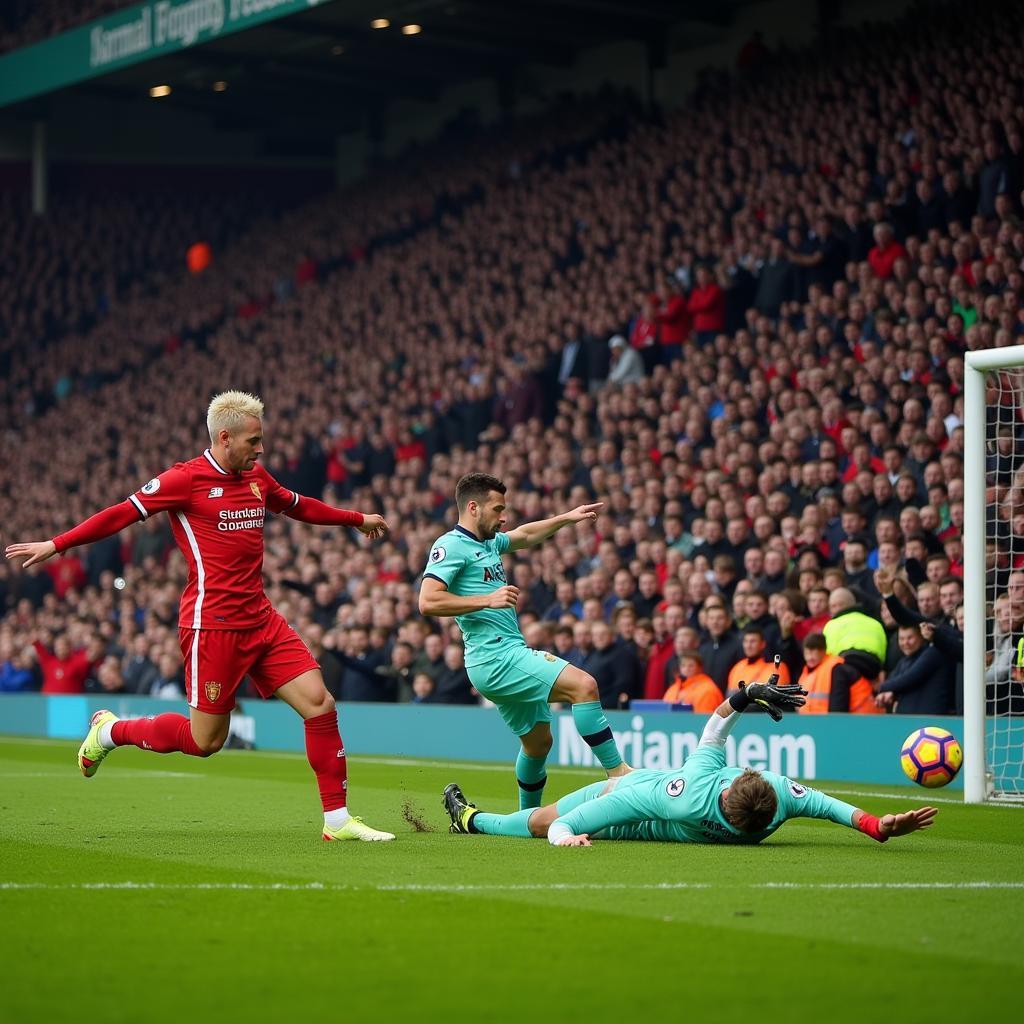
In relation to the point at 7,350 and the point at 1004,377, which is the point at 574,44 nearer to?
the point at 7,350

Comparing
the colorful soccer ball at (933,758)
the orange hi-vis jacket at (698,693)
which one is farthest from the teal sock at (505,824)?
the orange hi-vis jacket at (698,693)

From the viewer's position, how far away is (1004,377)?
1504cm

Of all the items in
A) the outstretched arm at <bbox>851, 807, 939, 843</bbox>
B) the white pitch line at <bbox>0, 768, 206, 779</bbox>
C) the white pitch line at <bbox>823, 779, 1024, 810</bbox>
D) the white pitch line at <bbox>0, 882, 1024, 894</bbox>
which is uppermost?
the outstretched arm at <bbox>851, 807, 939, 843</bbox>

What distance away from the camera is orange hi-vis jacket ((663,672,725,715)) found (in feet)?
50.5

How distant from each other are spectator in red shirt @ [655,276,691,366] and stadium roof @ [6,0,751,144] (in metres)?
7.13

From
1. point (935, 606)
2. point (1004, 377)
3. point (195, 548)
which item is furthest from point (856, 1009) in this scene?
point (1004, 377)

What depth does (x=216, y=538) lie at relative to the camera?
9430 millimetres

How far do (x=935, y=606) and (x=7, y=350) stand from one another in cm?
2522

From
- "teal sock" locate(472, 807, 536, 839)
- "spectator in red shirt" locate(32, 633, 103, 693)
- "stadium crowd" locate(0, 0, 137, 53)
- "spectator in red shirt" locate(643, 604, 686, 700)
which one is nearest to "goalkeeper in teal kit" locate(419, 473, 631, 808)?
"teal sock" locate(472, 807, 536, 839)

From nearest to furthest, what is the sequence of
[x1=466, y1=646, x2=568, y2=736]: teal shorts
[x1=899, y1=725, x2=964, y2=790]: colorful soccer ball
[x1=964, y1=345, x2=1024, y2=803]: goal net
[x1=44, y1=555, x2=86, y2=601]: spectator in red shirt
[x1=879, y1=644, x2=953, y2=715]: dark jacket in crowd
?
[x1=466, y1=646, x2=568, y2=736]: teal shorts
[x1=899, y1=725, x2=964, y2=790]: colorful soccer ball
[x1=964, y1=345, x2=1024, y2=803]: goal net
[x1=879, y1=644, x2=953, y2=715]: dark jacket in crowd
[x1=44, y1=555, x2=86, y2=601]: spectator in red shirt

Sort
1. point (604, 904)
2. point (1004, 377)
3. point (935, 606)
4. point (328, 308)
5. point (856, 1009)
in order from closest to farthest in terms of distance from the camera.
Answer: point (856, 1009)
point (604, 904)
point (935, 606)
point (1004, 377)
point (328, 308)

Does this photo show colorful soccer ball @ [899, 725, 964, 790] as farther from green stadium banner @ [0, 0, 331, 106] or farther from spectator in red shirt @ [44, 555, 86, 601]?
spectator in red shirt @ [44, 555, 86, 601]

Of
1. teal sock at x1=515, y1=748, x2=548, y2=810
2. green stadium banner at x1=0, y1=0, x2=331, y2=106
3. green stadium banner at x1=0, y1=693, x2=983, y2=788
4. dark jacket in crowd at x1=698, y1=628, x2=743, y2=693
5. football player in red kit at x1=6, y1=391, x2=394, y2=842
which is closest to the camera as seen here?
football player in red kit at x1=6, y1=391, x2=394, y2=842

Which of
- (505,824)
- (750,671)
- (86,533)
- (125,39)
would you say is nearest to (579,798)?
(505,824)
